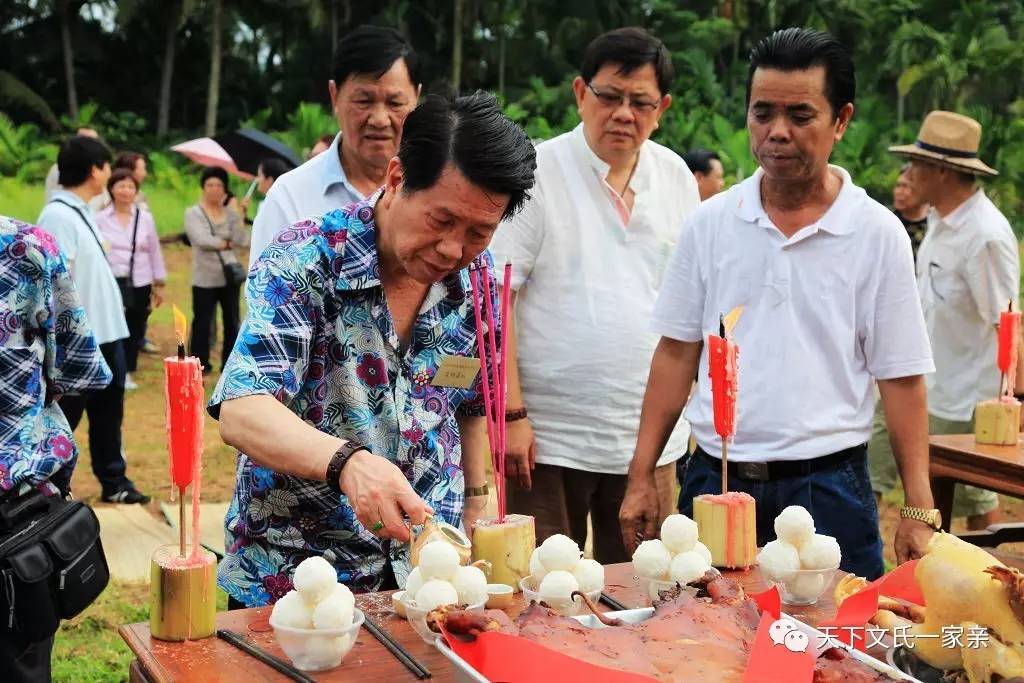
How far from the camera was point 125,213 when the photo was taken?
890 cm

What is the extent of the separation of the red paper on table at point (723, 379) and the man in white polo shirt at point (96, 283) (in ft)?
14.9

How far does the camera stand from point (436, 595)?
164 centimetres

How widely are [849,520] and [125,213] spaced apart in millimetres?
7272

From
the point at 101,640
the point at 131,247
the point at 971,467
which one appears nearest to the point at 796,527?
the point at 971,467

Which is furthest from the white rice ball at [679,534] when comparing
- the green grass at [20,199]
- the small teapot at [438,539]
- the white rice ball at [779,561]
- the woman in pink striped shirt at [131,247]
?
the green grass at [20,199]

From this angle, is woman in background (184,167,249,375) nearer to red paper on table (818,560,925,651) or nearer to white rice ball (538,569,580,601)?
white rice ball (538,569,580,601)

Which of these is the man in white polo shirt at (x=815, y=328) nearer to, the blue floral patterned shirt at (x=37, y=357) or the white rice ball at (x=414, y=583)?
the white rice ball at (x=414, y=583)

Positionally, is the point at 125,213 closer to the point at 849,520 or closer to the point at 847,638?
the point at 849,520

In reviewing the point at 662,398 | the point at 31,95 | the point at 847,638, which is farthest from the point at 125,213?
the point at 31,95

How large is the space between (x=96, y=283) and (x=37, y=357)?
12.9 ft

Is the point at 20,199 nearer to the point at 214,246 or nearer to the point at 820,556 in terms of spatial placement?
the point at 214,246

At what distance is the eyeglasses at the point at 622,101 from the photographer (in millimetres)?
3473

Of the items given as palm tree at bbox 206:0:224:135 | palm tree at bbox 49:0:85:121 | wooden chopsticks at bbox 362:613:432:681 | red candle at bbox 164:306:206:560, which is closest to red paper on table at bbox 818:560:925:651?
wooden chopsticks at bbox 362:613:432:681

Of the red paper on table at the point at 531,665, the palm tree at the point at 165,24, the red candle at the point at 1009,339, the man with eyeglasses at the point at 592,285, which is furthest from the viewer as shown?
the palm tree at the point at 165,24
